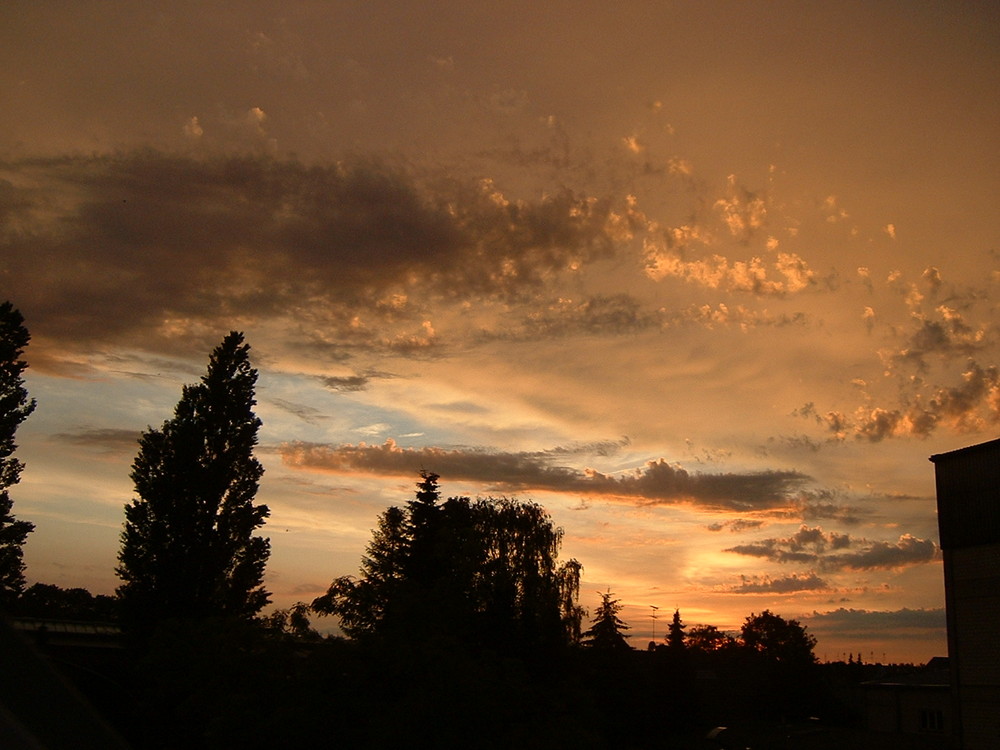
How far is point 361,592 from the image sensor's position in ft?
57.4

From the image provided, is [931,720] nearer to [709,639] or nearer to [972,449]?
[972,449]

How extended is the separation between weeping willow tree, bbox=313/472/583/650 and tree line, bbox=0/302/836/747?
0.08 meters

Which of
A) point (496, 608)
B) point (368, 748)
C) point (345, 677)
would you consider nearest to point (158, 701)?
point (345, 677)

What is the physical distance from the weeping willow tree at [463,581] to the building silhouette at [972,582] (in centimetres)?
1637

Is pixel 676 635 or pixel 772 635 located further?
pixel 772 635

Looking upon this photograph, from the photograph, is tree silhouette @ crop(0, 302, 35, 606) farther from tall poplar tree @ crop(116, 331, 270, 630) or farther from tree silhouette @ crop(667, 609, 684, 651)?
tree silhouette @ crop(667, 609, 684, 651)

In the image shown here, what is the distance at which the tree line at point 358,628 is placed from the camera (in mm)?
11375

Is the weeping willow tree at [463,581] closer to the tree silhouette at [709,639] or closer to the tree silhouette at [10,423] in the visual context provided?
the tree silhouette at [10,423]

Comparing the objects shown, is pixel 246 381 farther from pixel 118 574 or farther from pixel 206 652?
pixel 206 652

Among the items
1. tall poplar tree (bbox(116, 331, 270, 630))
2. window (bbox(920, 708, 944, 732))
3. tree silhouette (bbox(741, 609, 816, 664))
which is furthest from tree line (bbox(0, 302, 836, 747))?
tree silhouette (bbox(741, 609, 816, 664))

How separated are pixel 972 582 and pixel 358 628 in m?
27.4

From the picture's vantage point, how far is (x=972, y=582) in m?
32.8

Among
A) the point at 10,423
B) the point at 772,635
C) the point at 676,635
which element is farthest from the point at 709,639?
the point at 10,423

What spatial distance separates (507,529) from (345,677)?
124 feet
